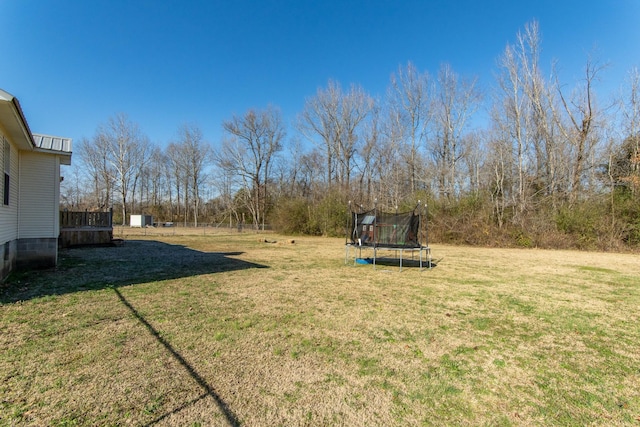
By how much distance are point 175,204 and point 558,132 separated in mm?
42498

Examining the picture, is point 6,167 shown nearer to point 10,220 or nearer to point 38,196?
point 10,220

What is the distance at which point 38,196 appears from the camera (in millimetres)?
7137

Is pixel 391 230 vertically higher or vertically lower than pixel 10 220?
lower

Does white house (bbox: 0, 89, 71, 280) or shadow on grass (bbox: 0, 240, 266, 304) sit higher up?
white house (bbox: 0, 89, 71, 280)

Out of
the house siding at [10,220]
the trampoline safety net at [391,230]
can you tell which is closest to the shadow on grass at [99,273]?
the house siding at [10,220]

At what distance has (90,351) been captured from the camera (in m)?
2.77

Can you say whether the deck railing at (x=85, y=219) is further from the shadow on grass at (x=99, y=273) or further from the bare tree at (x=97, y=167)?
the bare tree at (x=97, y=167)

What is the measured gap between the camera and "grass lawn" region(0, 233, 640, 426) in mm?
2010

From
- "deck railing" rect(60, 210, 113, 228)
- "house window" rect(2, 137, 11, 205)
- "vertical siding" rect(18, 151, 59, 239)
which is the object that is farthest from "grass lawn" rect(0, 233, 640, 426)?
"deck railing" rect(60, 210, 113, 228)

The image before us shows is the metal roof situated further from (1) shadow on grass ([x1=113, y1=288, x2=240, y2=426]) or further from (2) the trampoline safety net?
(2) the trampoline safety net

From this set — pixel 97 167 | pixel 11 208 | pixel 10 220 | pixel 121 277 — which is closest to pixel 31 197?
pixel 11 208

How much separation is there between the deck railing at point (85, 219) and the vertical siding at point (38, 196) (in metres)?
5.38

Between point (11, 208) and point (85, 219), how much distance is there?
272 inches

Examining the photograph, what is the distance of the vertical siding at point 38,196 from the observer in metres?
6.94
